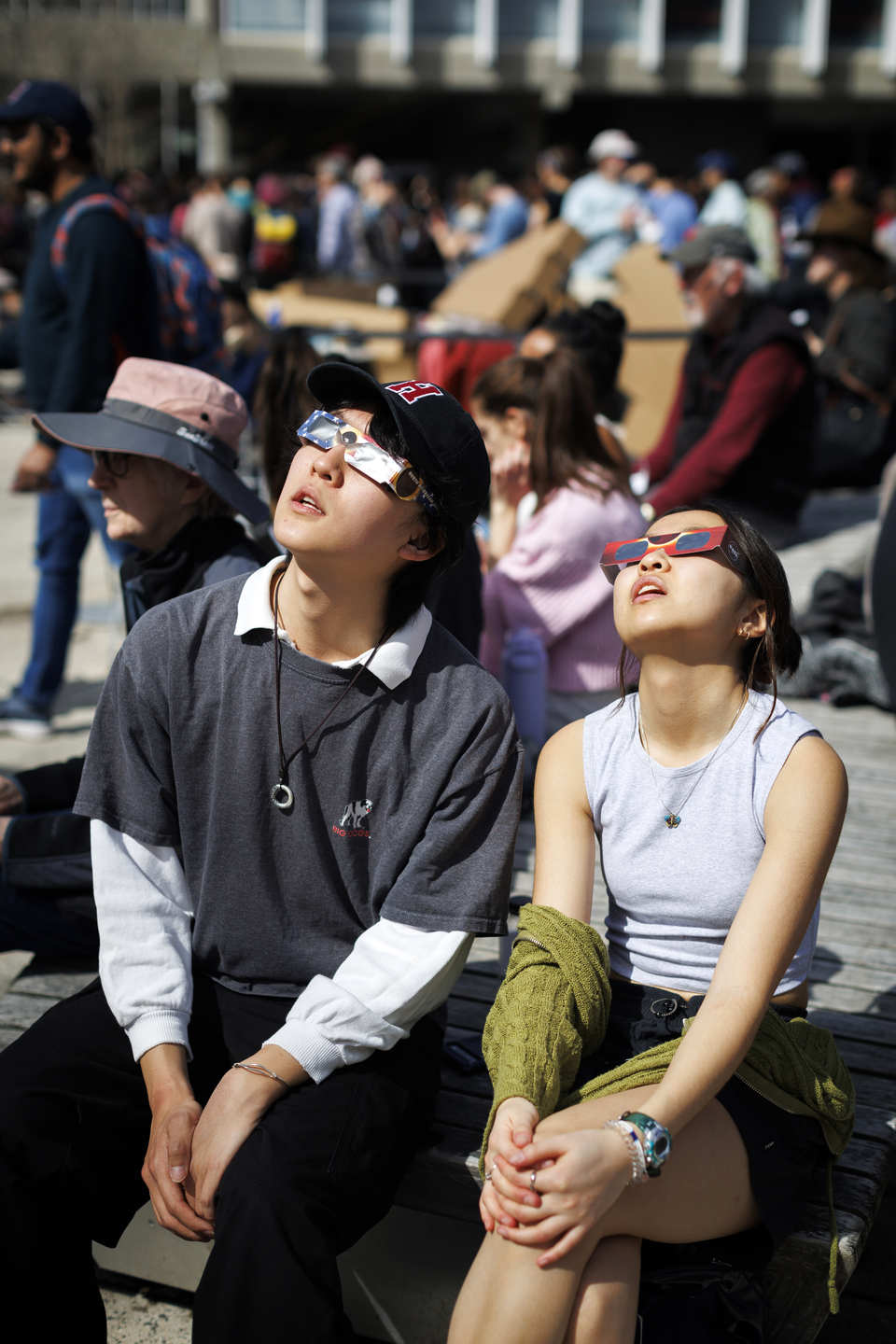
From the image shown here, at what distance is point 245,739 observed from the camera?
2127mm

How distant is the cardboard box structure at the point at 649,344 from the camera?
8398 millimetres

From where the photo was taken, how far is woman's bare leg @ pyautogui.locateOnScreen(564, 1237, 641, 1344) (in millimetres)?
1725

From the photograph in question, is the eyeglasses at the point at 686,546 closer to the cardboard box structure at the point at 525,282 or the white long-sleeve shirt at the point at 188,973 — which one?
the white long-sleeve shirt at the point at 188,973

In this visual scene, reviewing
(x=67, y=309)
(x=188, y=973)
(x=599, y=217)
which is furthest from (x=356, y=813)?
(x=599, y=217)

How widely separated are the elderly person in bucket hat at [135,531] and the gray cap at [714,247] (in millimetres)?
3630

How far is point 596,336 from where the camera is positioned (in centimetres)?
527

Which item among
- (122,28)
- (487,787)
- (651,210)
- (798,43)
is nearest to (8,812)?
(487,787)

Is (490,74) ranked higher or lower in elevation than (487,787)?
higher

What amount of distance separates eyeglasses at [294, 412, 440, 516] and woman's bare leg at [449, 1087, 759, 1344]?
100 centimetres

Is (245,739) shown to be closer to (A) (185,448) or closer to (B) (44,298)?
(A) (185,448)

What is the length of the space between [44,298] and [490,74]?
97.2ft

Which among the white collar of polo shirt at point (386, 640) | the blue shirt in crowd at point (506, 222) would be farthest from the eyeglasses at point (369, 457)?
the blue shirt in crowd at point (506, 222)

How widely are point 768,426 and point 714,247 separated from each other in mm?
898

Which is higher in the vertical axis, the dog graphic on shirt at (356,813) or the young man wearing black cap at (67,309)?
the young man wearing black cap at (67,309)
